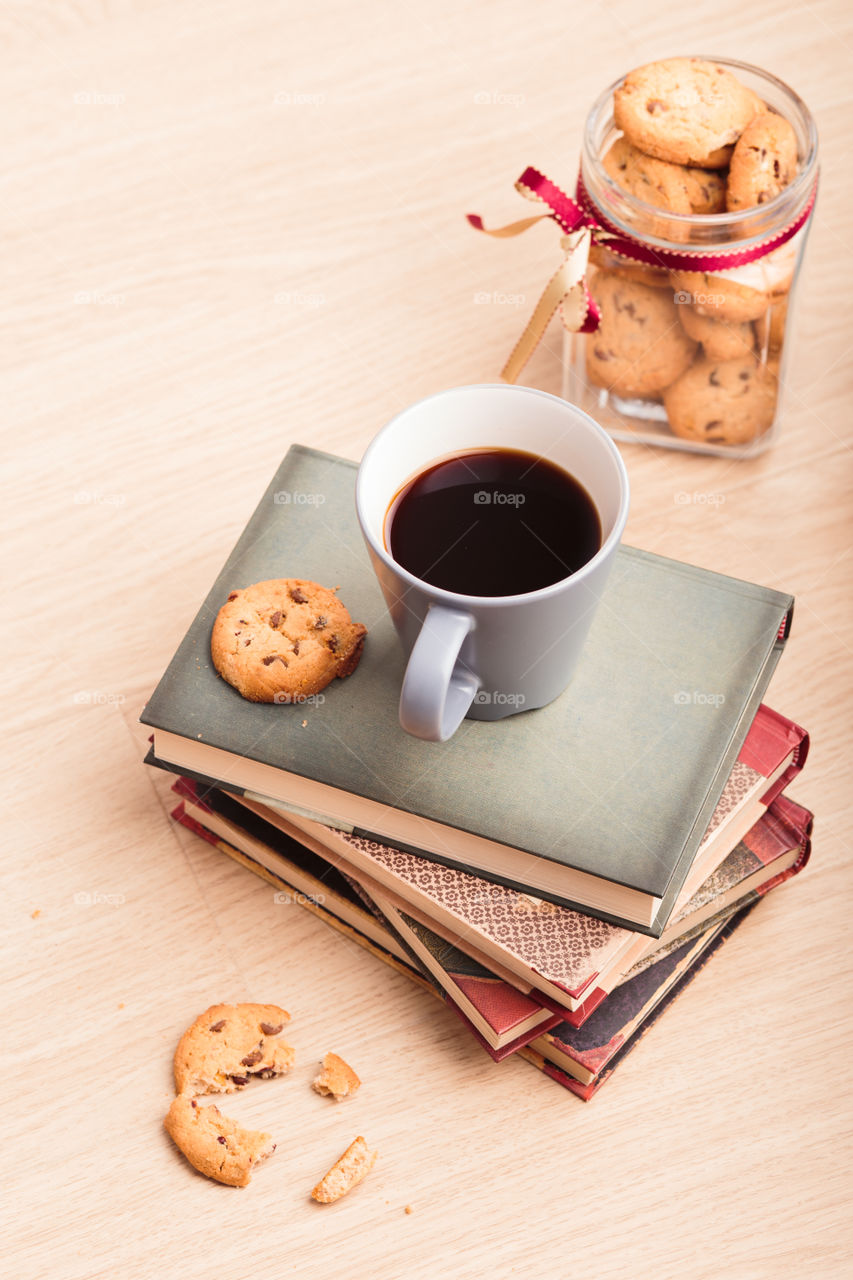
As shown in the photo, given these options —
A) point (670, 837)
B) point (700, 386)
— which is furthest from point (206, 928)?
point (700, 386)

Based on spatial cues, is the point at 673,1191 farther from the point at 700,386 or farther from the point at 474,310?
the point at 474,310

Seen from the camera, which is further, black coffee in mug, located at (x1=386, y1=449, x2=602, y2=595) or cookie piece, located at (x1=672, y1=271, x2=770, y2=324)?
cookie piece, located at (x1=672, y1=271, x2=770, y2=324)

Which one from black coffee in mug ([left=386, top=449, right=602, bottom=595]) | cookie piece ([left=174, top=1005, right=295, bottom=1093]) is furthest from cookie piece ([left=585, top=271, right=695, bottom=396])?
cookie piece ([left=174, top=1005, right=295, bottom=1093])

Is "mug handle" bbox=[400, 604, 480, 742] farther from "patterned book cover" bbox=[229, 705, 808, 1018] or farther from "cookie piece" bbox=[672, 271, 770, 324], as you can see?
"cookie piece" bbox=[672, 271, 770, 324]
